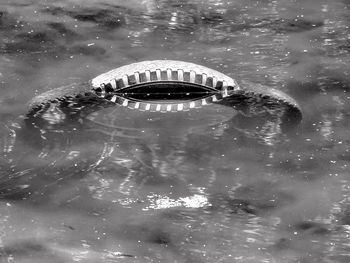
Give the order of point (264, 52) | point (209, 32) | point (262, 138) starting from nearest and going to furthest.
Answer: point (262, 138) → point (264, 52) → point (209, 32)

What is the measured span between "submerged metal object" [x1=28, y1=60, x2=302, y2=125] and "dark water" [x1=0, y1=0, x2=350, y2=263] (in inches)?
4.3

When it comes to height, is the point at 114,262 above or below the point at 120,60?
below

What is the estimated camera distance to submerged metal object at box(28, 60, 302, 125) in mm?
5504

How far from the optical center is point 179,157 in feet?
16.3

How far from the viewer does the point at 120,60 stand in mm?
6250

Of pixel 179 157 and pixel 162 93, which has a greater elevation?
pixel 162 93

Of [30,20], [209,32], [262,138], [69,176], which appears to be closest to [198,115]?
[262,138]

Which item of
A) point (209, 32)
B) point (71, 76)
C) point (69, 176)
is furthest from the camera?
point (209, 32)

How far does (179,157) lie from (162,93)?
2.36ft

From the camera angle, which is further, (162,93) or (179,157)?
(162,93)

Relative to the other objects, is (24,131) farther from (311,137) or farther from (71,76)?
(311,137)

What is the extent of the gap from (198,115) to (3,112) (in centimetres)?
121

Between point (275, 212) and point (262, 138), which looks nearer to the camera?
point (275, 212)

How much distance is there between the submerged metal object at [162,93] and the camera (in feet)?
18.1
